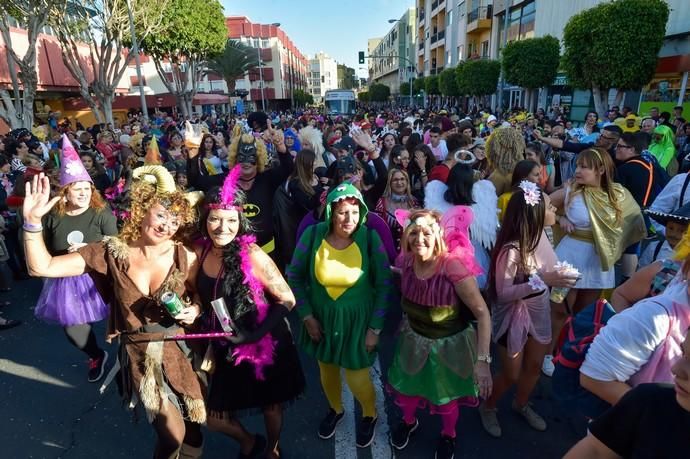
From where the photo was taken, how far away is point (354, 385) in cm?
282

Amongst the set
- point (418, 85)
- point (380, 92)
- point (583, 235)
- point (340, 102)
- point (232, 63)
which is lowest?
point (583, 235)

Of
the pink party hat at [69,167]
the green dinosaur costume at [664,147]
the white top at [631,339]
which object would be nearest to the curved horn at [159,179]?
the pink party hat at [69,167]

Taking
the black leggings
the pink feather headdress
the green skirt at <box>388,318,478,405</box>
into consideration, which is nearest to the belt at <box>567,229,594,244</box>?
the green skirt at <box>388,318,478,405</box>

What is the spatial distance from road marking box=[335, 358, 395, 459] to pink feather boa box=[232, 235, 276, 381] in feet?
2.98

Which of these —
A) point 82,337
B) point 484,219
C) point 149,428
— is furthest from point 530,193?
point 82,337

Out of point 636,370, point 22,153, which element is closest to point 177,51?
point 22,153

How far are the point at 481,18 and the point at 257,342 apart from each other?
35651 mm

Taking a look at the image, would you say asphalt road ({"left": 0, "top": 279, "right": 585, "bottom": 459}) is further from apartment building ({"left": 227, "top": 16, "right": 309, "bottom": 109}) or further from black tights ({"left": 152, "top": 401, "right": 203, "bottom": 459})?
apartment building ({"left": 227, "top": 16, "right": 309, "bottom": 109})

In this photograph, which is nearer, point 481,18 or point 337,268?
point 337,268

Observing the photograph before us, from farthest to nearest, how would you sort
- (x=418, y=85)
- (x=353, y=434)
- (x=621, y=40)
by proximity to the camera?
(x=418, y=85)
(x=621, y=40)
(x=353, y=434)

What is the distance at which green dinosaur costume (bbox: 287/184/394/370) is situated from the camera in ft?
8.63

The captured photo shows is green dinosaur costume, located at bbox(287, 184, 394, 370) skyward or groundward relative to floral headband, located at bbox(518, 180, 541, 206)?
groundward

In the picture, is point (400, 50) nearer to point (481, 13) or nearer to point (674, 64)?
point (481, 13)

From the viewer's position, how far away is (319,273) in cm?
264
